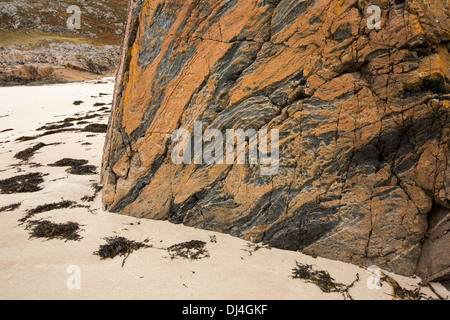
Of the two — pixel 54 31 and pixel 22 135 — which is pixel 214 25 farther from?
pixel 54 31

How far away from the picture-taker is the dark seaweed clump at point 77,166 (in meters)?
7.39

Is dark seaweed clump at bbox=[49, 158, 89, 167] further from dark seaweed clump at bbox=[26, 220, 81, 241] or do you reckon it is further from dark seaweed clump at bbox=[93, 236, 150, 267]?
dark seaweed clump at bbox=[93, 236, 150, 267]

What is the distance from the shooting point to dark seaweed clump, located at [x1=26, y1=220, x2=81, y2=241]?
14.1 ft

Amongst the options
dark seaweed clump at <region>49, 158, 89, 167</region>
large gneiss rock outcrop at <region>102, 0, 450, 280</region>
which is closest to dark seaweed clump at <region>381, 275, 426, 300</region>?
large gneiss rock outcrop at <region>102, 0, 450, 280</region>

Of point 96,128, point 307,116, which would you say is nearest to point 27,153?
point 96,128

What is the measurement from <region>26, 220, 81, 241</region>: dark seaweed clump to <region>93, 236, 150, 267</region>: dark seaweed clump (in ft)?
1.89

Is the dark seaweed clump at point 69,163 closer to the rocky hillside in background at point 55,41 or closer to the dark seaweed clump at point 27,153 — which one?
the dark seaweed clump at point 27,153

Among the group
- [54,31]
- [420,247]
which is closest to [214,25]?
[420,247]

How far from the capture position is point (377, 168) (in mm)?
3770

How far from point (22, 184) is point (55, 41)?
174 ft

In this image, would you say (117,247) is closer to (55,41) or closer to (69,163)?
(69,163)

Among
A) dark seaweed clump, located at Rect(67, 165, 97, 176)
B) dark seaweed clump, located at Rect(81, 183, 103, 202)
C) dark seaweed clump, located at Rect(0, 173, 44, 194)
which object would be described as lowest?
dark seaweed clump, located at Rect(81, 183, 103, 202)

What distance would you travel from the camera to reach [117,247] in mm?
4070

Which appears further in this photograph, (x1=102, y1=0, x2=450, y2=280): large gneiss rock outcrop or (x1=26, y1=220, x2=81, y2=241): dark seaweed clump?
(x1=26, y1=220, x2=81, y2=241): dark seaweed clump
